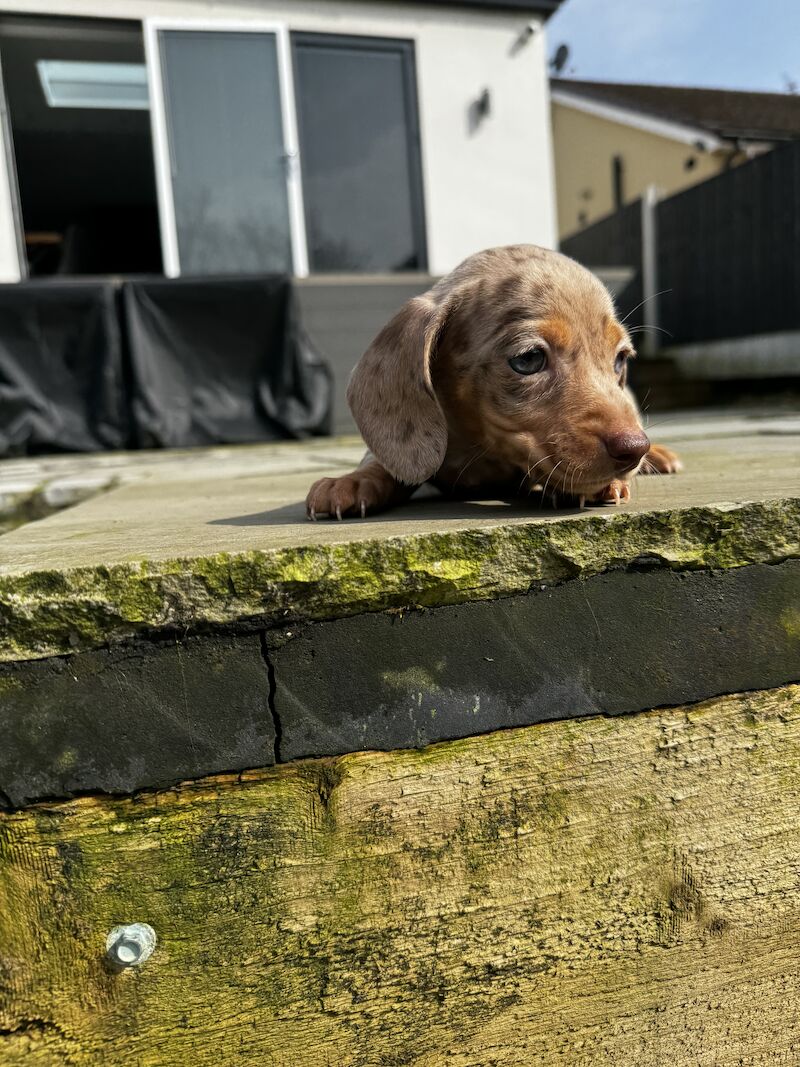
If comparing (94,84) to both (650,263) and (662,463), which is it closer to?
(662,463)

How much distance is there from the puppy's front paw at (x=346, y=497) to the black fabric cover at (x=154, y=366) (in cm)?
518

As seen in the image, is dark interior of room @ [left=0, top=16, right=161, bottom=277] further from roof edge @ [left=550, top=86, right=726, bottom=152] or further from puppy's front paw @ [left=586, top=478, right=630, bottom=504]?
roof edge @ [left=550, top=86, right=726, bottom=152]

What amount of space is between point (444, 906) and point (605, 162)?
2070 centimetres

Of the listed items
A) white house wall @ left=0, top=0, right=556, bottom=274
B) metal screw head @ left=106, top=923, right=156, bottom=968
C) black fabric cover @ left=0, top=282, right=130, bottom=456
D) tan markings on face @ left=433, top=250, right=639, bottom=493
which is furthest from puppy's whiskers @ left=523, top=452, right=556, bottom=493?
white house wall @ left=0, top=0, right=556, bottom=274

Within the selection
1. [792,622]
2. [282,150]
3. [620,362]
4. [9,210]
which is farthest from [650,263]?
[792,622]

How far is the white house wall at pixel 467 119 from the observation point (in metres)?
7.58

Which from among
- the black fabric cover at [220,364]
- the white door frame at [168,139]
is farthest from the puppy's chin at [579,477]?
the white door frame at [168,139]

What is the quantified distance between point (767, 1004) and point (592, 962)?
0.35m

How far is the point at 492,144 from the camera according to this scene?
7957 millimetres

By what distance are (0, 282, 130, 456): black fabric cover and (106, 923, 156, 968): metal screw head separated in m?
5.87

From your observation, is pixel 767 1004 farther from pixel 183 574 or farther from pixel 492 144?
pixel 492 144

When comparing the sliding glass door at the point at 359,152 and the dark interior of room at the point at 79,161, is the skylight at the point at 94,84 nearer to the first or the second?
the dark interior of room at the point at 79,161

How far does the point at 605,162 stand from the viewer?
19.2m

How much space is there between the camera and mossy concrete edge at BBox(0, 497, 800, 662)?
4.04ft
